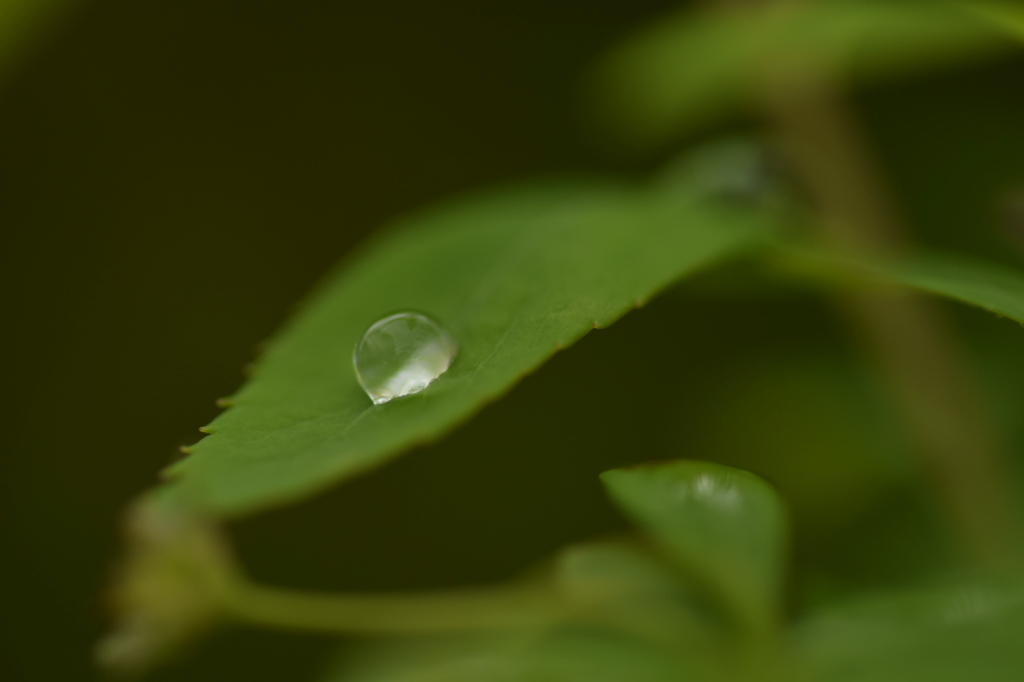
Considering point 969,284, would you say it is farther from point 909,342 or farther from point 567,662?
point 909,342

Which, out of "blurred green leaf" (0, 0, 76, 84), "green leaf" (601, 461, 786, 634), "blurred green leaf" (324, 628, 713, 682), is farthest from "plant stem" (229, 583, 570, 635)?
"blurred green leaf" (0, 0, 76, 84)

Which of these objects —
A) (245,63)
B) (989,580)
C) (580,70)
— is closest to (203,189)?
(245,63)

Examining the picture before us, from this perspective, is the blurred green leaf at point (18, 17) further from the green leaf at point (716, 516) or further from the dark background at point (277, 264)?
the dark background at point (277, 264)

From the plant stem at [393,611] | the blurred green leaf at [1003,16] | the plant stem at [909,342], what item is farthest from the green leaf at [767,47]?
the plant stem at [393,611]

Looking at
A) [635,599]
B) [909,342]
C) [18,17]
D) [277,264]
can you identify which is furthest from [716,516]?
[277,264]

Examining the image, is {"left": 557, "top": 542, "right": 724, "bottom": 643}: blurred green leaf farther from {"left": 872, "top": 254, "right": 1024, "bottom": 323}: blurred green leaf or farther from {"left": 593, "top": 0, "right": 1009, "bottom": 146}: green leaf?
{"left": 593, "top": 0, "right": 1009, "bottom": 146}: green leaf

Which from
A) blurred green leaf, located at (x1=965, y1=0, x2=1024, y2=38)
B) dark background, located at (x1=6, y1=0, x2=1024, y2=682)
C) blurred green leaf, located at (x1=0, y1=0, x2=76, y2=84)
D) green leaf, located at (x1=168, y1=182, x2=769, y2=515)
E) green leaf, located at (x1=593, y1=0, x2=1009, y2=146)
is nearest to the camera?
green leaf, located at (x1=168, y1=182, x2=769, y2=515)
